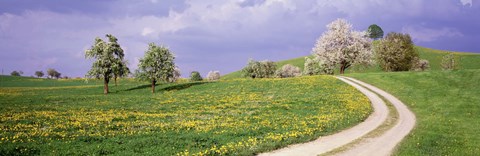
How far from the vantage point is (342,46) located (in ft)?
278

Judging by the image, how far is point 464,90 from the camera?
153 ft

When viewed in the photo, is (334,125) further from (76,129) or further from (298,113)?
(76,129)

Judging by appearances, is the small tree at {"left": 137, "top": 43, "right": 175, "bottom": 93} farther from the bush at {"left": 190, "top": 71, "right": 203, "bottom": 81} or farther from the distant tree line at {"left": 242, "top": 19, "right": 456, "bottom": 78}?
the bush at {"left": 190, "top": 71, "right": 203, "bottom": 81}

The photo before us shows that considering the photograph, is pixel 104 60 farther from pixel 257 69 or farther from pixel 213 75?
pixel 213 75

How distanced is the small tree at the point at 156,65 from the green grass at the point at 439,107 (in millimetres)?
34671

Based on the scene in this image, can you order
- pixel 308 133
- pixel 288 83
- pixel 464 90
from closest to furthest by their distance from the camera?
pixel 308 133, pixel 464 90, pixel 288 83

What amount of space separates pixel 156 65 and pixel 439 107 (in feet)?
151

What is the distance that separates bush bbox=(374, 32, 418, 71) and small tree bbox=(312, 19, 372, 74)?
256 inches

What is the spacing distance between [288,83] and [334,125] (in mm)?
36753

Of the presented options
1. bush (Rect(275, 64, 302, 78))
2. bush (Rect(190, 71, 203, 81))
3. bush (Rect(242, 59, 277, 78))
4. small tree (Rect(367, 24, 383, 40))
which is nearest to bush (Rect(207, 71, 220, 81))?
bush (Rect(190, 71, 203, 81))

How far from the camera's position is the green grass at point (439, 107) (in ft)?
68.1

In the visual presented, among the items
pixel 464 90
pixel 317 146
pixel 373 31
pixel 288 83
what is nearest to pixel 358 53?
pixel 288 83

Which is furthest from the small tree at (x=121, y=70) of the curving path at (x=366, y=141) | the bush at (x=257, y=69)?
the bush at (x=257, y=69)

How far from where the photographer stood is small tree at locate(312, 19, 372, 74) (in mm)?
83625
